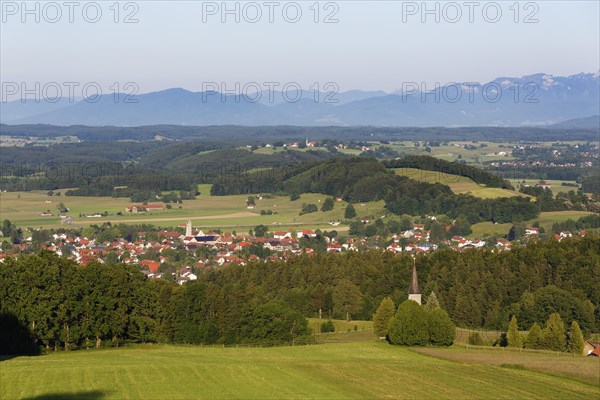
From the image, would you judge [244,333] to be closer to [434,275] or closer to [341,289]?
[341,289]

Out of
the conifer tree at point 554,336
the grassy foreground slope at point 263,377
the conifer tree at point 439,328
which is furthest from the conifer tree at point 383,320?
the grassy foreground slope at point 263,377

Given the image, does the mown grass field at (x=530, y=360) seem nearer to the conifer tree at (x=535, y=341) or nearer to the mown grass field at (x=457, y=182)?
the conifer tree at (x=535, y=341)

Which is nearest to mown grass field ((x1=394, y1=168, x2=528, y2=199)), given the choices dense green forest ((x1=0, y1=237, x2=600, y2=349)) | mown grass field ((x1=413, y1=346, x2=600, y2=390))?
dense green forest ((x1=0, y1=237, x2=600, y2=349))

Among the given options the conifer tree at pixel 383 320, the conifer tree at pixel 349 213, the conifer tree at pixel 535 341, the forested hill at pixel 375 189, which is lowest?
the conifer tree at pixel 535 341

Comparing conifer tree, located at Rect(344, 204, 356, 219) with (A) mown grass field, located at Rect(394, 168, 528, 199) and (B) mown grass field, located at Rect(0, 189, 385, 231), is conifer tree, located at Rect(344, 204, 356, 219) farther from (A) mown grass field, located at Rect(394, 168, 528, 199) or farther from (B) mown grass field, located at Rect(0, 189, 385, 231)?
(A) mown grass field, located at Rect(394, 168, 528, 199)

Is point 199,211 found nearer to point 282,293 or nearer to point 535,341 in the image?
point 282,293
